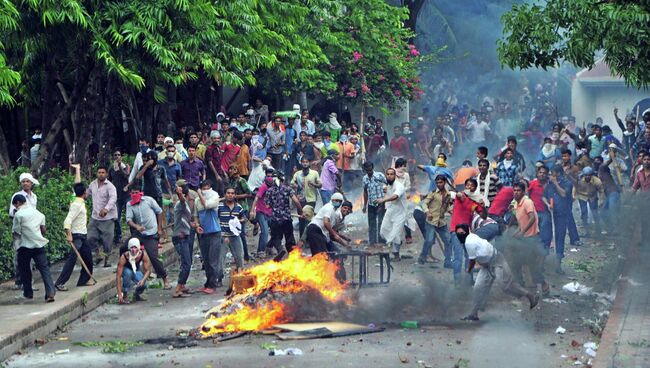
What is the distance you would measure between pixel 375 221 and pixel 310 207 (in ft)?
4.95

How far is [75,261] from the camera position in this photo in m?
16.6

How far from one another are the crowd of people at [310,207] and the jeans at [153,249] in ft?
0.06

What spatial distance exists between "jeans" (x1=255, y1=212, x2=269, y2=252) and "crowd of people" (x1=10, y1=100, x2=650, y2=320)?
23mm

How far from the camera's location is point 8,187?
17.5m

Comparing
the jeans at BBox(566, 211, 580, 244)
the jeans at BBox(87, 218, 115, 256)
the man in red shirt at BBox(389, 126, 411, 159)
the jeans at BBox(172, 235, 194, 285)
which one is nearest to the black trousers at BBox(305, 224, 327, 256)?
the jeans at BBox(172, 235, 194, 285)

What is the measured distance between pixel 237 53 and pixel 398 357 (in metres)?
10.6

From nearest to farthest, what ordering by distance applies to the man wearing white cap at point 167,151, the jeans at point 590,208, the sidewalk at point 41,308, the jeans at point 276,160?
the sidewalk at point 41,308
the man wearing white cap at point 167,151
the jeans at point 590,208
the jeans at point 276,160

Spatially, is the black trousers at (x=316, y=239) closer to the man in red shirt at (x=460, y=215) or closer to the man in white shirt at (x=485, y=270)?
the man in red shirt at (x=460, y=215)

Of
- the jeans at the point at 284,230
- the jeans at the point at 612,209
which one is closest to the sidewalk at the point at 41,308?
the jeans at the point at 284,230

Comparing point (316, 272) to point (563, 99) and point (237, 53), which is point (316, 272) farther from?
point (563, 99)

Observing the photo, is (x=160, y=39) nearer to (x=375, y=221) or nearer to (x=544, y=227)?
(x=375, y=221)

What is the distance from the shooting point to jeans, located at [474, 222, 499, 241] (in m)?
Result: 15.5

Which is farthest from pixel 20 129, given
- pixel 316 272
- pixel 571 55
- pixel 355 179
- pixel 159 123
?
pixel 571 55

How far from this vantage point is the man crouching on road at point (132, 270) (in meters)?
16.1
